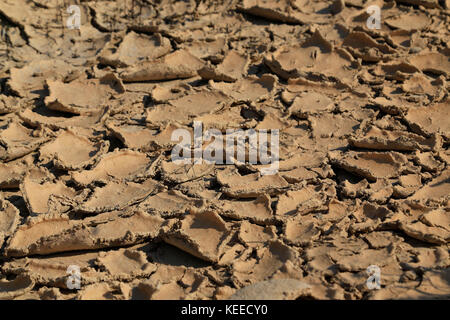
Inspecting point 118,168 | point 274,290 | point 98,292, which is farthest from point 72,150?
point 274,290

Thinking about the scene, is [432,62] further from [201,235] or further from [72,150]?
[72,150]

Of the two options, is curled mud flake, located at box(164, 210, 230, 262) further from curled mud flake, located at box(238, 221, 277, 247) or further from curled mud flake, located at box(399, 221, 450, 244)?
curled mud flake, located at box(399, 221, 450, 244)

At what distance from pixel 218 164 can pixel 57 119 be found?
0.76 meters

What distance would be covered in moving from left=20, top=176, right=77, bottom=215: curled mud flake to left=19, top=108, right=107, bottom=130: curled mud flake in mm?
365

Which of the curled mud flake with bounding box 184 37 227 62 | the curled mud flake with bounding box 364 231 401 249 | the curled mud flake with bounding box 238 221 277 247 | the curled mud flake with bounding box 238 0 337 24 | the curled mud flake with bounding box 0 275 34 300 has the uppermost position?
the curled mud flake with bounding box 238 0 337 24

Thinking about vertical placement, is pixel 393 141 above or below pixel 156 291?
above

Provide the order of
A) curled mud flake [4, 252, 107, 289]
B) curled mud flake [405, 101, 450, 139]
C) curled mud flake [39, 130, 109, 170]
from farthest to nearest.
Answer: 1. curled mud flake [405, 101, 450, 139]
2. curled mud flake [39, 130, 109, 170]
3. curled mud flake [4, 252, 107, 289]

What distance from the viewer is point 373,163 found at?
2594 mm

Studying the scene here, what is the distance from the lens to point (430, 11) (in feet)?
11.9

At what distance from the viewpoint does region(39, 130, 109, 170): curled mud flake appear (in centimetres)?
264

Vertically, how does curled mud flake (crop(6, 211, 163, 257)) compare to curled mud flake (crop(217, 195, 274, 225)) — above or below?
below

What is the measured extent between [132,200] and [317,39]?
137 centimetres

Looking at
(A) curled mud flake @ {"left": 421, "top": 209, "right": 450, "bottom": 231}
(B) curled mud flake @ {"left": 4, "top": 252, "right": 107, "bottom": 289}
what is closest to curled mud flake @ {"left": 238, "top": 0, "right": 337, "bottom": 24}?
(A) curled mud flake @ {"left": 421, "top": 209, "right": 450, "bottom": 231}

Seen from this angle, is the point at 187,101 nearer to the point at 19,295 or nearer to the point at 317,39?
the point at 317,39
